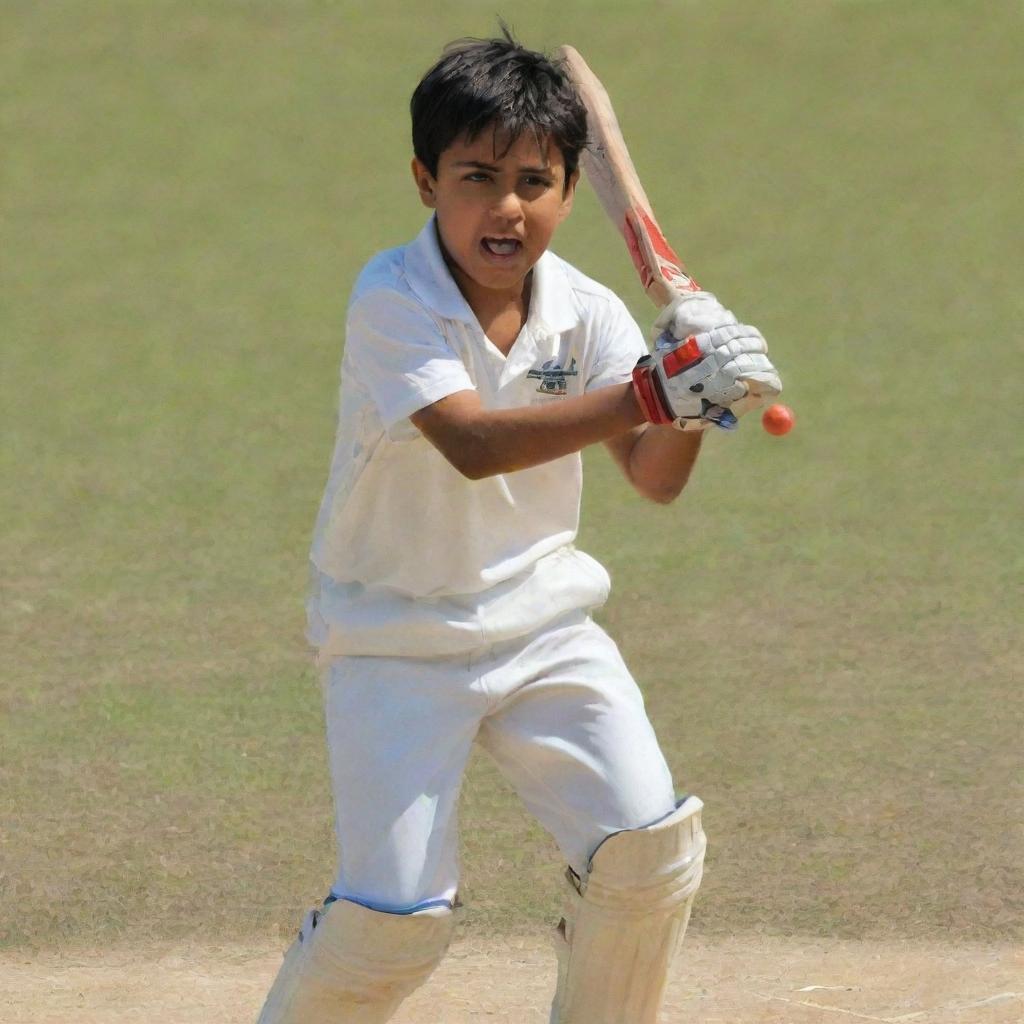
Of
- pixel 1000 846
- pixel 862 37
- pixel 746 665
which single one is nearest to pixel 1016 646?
pixel 746 665

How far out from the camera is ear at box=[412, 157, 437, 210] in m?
2.70

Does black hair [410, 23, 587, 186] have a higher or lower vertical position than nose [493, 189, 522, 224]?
higher

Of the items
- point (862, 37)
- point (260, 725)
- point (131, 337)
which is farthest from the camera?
point (862, 37)

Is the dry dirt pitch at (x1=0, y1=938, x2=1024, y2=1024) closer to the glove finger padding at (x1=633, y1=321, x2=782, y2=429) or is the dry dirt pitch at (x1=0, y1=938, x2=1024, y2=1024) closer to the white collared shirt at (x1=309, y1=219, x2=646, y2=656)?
the white collared shirt at (x1=309, y1=219, x2=646, y2=656)

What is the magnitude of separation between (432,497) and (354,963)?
651 mm

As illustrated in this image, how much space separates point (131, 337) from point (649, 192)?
2.82m

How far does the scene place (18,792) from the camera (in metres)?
4.06

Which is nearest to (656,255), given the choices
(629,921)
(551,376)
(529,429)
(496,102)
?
(551,376)

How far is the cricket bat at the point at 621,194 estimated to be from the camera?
2.82 metres

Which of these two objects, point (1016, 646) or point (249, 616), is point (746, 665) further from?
point (249, 616)

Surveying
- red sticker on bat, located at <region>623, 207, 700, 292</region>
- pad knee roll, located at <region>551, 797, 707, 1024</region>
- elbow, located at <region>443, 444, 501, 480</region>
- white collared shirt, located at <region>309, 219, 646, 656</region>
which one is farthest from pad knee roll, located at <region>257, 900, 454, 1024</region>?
red sticker on bat, located at <region>623, 207, 700, 292</region>

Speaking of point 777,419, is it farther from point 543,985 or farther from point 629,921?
point 543,985

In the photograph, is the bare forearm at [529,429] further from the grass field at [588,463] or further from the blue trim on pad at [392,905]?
the grass field at [588,463]

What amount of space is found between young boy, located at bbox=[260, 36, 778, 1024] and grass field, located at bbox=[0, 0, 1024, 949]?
0.98m
